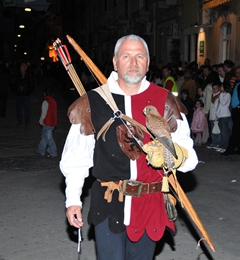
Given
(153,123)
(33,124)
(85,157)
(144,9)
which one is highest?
(144,9)

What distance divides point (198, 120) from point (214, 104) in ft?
1.89

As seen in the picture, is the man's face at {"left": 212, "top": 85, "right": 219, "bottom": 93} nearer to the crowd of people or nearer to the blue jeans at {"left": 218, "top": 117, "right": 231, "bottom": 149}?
the crowd of people

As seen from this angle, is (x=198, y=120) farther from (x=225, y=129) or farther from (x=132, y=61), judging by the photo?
(x=132, y=61)

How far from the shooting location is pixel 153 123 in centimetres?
295

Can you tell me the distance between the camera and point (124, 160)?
10.5ft

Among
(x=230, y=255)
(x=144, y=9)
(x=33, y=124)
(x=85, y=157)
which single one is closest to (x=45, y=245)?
(x=230, y=255)

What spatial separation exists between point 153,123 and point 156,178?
470 millimetres

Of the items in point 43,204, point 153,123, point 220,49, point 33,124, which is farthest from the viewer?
point 220,49

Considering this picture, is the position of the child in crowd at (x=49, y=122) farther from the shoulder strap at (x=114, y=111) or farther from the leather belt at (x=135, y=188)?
the leather belt at (x=135, y=188)

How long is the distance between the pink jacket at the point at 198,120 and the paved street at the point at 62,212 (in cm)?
84

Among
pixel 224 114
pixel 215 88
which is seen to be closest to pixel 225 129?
pixel 224 114

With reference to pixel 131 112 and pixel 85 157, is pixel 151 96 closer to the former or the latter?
pixel 131 112

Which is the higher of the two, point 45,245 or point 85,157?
point 85,157

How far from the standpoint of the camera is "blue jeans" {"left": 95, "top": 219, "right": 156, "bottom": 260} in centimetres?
324
